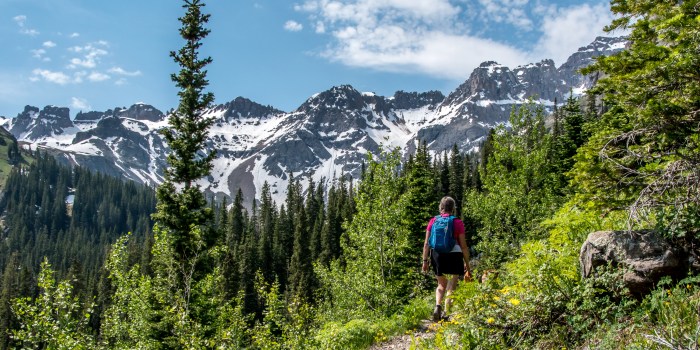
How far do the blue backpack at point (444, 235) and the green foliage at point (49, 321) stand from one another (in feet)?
23.4

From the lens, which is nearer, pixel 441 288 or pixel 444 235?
pixel 444 235

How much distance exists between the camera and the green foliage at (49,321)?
29.9 feet

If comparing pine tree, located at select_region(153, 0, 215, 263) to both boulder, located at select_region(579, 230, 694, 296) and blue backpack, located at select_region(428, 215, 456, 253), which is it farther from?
boulder, located at select_region(579, 230, 694, 296)

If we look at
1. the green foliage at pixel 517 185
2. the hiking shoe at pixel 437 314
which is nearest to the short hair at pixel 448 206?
the hiking shoe at pixel 437 314

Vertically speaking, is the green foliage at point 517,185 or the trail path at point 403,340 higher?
the green foliage at point 517,185

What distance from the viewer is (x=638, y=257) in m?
5.88

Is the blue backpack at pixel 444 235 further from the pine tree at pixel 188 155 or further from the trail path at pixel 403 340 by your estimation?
the pine tree at pixel 188 155

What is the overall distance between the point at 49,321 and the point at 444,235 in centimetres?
834

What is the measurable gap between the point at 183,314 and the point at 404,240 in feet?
28.0

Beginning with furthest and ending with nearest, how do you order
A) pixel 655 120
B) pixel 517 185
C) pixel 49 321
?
1. pixel 517 185
2. pixel 49 321
3. pixel 655 120

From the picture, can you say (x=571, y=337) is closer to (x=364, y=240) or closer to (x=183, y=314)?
(x=183, y=314)

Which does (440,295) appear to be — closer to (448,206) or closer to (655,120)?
(448,206)

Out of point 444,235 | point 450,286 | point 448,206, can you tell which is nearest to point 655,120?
point 448,206

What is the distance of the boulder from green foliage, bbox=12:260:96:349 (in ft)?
30.5
